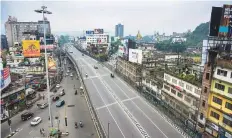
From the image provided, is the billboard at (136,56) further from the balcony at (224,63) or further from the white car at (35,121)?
the white car at (35,121)

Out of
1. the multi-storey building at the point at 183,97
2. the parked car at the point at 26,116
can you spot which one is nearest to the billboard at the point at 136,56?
the multi-storey building at the point at 183,97

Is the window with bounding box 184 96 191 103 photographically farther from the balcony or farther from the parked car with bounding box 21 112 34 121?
the parked car with bounding box 21 112 34 121

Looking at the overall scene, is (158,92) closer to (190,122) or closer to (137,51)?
(190,122)

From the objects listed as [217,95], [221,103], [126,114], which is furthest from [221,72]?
[126,114]

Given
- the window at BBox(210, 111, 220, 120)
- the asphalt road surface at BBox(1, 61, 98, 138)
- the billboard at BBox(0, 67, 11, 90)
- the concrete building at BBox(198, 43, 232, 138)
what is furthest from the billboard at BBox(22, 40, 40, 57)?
the window at BBox(210, 111, 220, 120)

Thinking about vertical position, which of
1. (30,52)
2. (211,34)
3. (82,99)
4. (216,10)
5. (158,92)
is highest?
(216,10)

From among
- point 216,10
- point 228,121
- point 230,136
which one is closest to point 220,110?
point 228,121

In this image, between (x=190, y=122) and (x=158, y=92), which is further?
(x=158, y=92)
